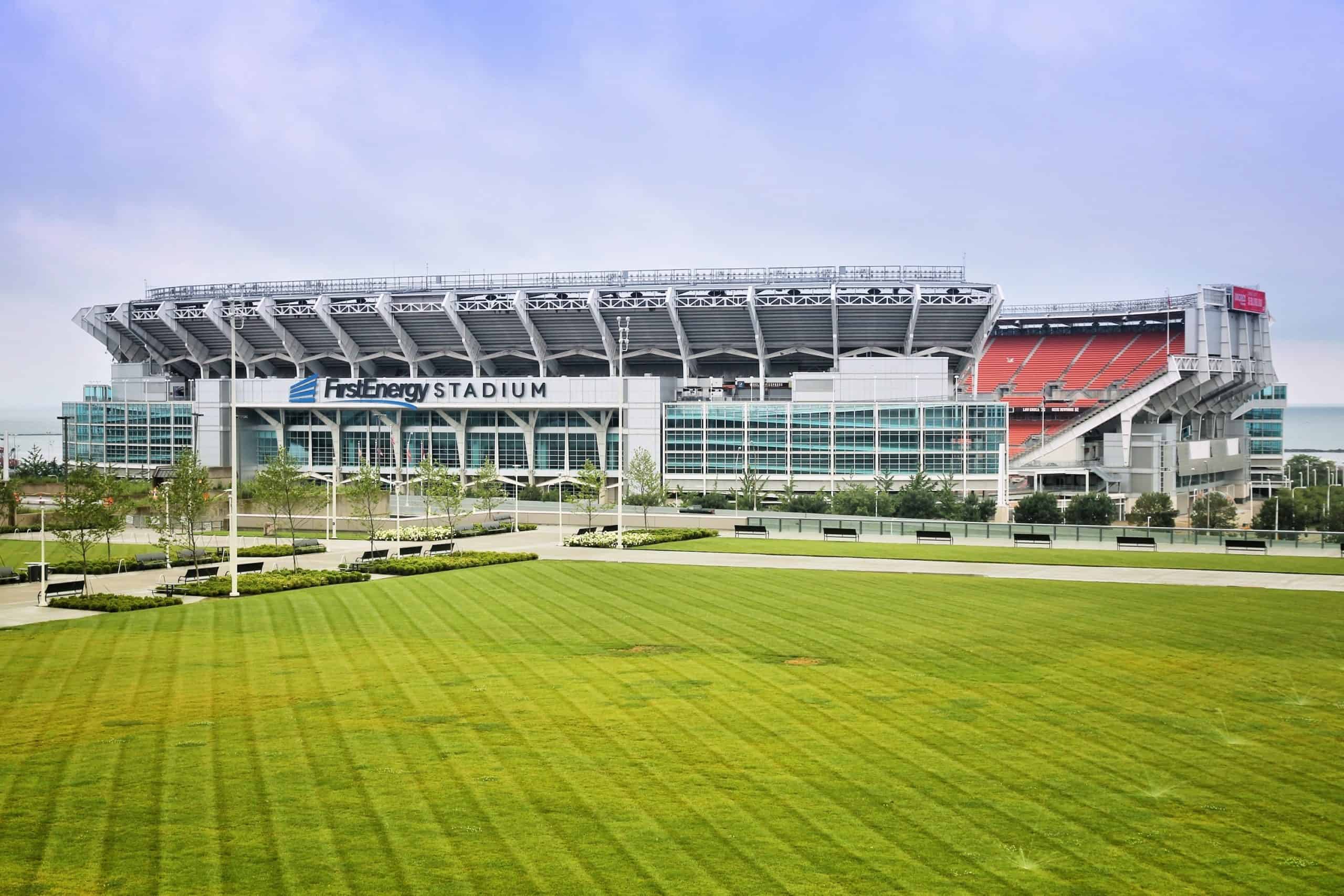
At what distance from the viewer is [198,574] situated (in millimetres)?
38469

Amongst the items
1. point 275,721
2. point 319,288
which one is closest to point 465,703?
point 275,721

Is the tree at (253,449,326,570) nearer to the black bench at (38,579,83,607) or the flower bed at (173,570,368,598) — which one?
the flower bed at (173,570,368,598)

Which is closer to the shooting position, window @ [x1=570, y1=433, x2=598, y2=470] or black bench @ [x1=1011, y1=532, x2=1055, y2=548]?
black bench @ [x1=1011, y1=532, x2=1055, y2=548]

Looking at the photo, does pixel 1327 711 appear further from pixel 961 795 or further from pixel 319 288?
pixel 319 288

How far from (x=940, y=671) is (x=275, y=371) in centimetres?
9990

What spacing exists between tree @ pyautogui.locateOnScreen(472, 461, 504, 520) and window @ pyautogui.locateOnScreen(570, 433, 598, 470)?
80.9 feet

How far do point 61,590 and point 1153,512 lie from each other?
69.0 metres

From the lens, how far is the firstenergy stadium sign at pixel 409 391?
9450cm

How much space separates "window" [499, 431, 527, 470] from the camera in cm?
9844

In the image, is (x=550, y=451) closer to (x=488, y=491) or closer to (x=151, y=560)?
(x=488, y=491)

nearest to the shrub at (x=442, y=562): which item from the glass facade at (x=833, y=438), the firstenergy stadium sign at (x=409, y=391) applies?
the glass facade at (x=833, y=438)

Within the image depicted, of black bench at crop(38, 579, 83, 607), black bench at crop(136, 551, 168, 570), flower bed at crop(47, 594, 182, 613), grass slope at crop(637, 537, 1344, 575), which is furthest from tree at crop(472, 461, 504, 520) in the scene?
flower bed at crop(47, 594, 182, 613)

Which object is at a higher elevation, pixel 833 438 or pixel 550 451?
pixel 833 438

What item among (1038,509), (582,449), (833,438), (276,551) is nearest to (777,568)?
(276,551)
